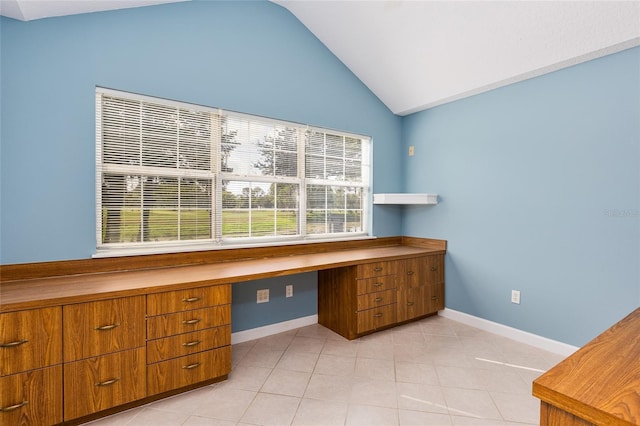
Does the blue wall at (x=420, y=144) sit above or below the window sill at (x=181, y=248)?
above

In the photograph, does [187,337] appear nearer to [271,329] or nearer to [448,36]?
[271,329]

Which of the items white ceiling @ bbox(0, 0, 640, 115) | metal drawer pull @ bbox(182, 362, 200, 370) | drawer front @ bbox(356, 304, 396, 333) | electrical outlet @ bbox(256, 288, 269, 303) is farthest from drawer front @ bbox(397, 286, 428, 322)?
white ceiling @ bbox(0, 0, 640, 115)

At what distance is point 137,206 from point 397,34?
276 centimetres

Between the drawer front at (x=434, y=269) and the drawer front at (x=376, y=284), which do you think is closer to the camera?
the drawer front at (x=376, y=284)

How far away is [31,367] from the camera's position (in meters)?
1.55

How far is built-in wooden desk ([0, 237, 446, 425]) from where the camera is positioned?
1545mm

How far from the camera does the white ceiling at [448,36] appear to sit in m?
2.11

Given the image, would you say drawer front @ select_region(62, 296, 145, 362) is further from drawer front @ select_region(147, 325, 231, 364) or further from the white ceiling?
the white ceiling

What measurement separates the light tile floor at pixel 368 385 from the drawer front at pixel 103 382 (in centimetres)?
14

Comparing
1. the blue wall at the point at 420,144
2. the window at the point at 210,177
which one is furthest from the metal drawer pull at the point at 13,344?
the window at the point at 210,177

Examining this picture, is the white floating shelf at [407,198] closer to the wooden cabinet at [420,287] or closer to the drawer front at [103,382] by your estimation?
the wooden cabinet at [420,287]

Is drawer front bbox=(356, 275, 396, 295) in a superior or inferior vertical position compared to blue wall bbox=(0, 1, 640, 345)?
inferior

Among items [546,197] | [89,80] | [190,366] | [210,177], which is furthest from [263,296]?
[546,197]

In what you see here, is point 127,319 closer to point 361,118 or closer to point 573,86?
point 361,118
